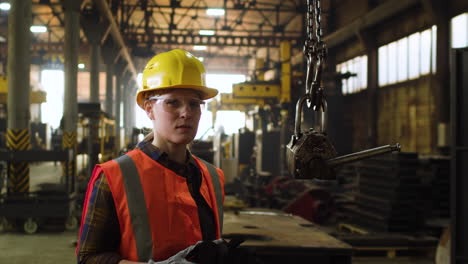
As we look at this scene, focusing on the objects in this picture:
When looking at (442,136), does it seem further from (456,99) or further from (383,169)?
(456,99)

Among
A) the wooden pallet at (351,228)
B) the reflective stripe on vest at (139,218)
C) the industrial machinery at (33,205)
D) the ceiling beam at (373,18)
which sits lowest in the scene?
the wooden pallet at (351,228)

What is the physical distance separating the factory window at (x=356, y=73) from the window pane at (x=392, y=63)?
5.23 ft

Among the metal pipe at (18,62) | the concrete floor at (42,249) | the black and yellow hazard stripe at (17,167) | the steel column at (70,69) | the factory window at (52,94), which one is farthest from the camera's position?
the factory window at (52,94)

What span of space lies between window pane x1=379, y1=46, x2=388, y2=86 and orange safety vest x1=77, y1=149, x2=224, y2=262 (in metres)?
15.3

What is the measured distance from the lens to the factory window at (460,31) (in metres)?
11.5

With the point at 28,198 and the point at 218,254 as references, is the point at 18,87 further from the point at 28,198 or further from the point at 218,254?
the point at 218,254

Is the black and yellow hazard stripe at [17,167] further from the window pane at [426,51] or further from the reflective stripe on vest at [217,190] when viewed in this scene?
the window pane at [426,51]

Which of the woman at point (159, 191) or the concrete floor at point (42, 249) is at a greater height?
the woman at point (159, 191)

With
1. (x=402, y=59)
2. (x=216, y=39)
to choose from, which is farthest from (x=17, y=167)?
(x=216, y=39)

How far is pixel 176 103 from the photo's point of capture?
76.6 inches

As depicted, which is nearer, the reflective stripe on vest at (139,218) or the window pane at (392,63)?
the reflective stripe on vest at (139,218)

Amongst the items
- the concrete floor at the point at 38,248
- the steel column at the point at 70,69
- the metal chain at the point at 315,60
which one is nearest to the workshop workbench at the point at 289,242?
the metal chain at the point at 315,60

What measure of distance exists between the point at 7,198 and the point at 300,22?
18982 millimetres

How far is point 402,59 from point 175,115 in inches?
561
